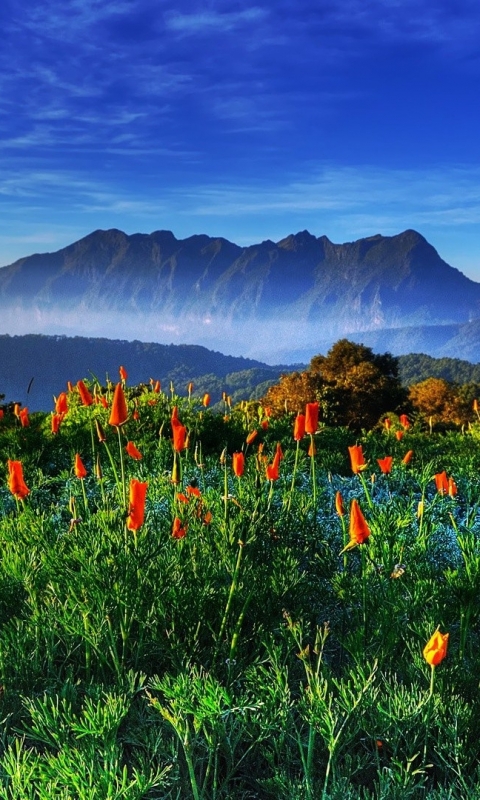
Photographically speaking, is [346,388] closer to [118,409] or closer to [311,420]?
[311,420]

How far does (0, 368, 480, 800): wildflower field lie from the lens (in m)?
2.32

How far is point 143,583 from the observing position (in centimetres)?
305

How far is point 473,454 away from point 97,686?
5.63 meters

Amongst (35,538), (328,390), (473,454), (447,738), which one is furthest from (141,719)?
(328,390)

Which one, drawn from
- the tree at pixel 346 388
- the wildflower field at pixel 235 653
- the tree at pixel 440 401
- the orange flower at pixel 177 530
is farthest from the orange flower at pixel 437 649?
the tree at pixel 440 401

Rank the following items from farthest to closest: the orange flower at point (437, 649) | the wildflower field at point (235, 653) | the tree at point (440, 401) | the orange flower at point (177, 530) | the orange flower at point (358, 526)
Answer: the tree at point (440, 401)
the orange flower at point (177, 530)
the orange flower at point (358, 526)
the wildflower field at point (235, 653)
the orange flower at point (437, 649)

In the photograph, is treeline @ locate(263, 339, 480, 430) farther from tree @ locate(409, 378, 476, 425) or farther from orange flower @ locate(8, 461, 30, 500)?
orange flower @ locate(8, 461, 30, 500)

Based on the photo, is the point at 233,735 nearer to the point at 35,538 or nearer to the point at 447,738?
the point at 447,738

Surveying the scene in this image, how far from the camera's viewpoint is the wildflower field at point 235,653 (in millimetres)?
2318

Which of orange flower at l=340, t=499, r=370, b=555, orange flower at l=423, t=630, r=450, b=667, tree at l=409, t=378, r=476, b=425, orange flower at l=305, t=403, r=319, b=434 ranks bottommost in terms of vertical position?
tree at l=409, t=378, r=476, b=425

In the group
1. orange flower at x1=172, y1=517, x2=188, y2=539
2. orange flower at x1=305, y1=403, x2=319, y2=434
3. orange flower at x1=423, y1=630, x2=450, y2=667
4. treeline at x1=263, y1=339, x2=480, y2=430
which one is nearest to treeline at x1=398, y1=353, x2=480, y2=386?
treeline at x1=263, y1=339, x2=480, y2=430

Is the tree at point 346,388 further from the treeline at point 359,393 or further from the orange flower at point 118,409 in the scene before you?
the orange flower at point 118,409

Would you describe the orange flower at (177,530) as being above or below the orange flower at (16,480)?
below

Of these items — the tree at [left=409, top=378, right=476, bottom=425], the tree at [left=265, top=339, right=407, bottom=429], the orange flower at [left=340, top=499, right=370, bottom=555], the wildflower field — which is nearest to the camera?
the wildflower field
